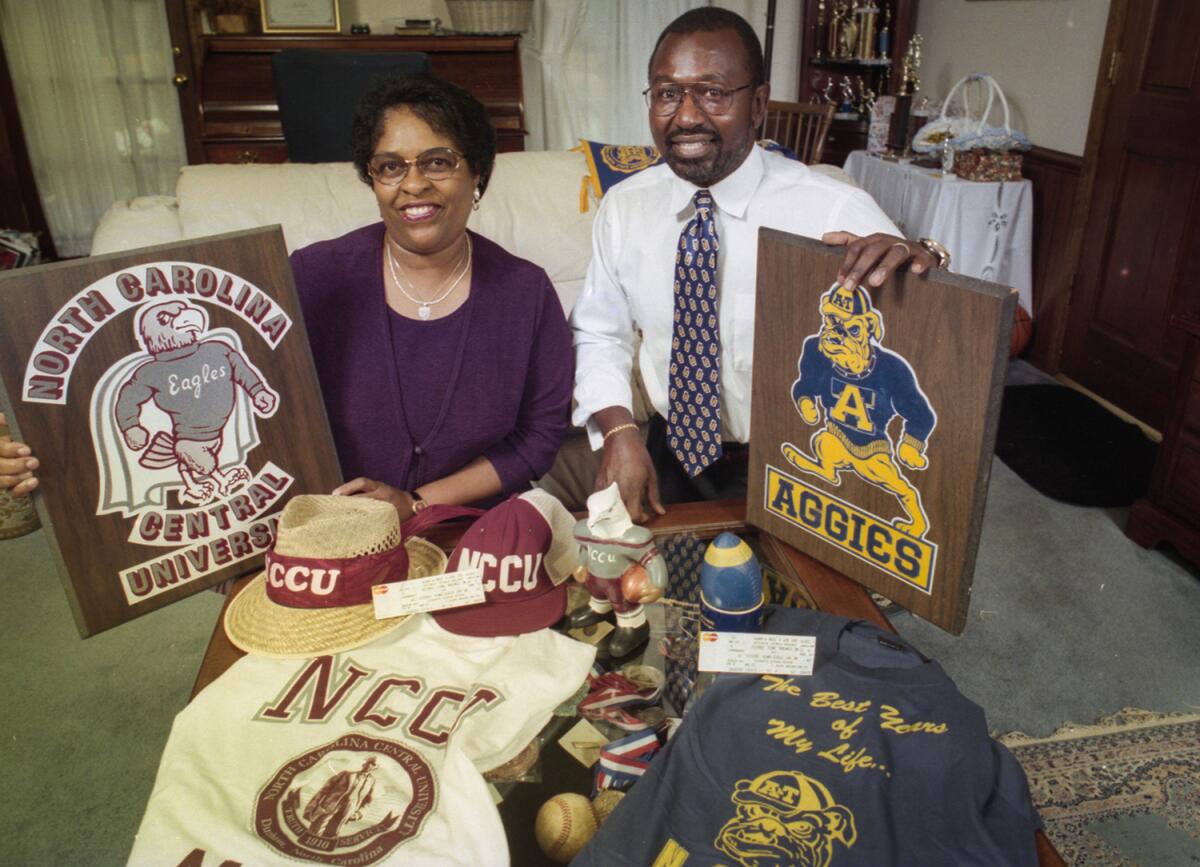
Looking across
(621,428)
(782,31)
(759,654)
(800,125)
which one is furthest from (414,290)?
(782,31)

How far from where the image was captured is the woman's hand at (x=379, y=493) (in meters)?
1.28

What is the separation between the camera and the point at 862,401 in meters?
1.06

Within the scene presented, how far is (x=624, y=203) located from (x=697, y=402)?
389mm

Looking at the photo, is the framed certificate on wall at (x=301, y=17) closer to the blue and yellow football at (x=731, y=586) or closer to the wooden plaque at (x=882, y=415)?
the wooden plaque at (x=882, y=415)

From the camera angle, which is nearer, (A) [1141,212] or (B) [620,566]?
(B) [620,566]

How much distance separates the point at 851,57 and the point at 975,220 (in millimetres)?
1614

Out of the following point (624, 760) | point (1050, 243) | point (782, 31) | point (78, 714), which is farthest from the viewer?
point (782, 31)

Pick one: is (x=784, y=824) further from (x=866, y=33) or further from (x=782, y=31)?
(x=782, y=31)

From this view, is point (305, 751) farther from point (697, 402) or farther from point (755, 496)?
point (697, 402)

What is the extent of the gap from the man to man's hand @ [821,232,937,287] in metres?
0.34

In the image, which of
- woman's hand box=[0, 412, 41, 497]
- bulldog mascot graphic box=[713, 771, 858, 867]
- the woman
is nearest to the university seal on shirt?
bulldog mascot graphic box=[713, 771, 858, 867]

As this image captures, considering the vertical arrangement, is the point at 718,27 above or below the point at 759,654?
above

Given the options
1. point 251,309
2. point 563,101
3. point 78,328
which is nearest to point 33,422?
point 78,328

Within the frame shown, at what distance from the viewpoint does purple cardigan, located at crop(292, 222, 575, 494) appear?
151cm
